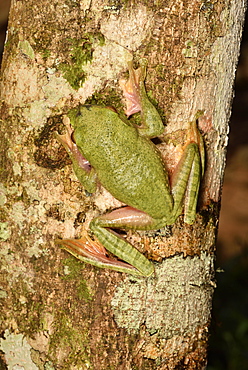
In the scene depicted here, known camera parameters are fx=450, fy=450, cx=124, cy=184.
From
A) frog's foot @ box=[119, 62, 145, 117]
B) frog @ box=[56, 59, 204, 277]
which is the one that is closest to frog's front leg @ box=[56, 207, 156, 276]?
frog @ box=[56, 59, 204, 277]

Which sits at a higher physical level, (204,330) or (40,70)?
(40,70)

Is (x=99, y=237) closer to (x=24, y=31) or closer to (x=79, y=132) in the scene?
(x=79, y=132)

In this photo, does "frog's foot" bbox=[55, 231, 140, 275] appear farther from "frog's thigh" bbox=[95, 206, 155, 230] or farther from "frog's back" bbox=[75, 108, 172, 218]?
"frog's back" bbox=[75, 108, 172, 218]

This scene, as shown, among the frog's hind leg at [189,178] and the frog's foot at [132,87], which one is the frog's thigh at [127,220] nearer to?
the frog's hind leg at [189,178]

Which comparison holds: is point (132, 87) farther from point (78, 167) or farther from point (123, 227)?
point (123, 227)

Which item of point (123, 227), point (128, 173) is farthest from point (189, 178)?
point (123, 227)

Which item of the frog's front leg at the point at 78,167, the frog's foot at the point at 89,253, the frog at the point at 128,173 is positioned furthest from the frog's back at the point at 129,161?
the frog's foot at the point at 89,253

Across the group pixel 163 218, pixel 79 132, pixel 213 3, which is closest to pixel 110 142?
pixel 79 132
